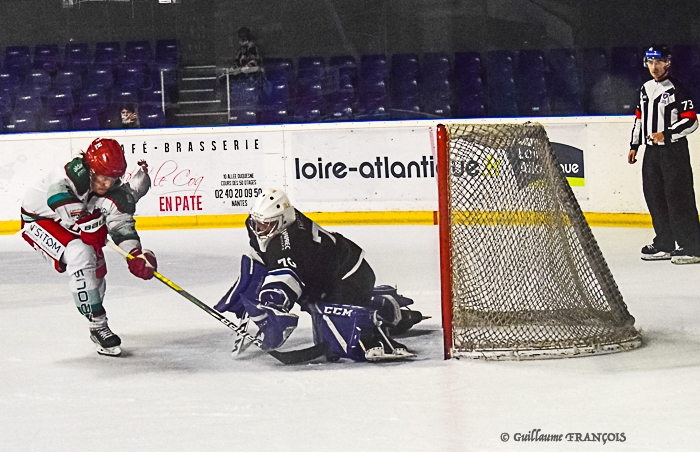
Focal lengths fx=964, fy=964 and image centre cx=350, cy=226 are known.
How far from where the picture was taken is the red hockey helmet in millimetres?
4094

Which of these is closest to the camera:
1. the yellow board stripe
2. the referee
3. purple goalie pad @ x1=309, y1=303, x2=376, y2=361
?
purple goalie pad @ x1=309, y1=303, x2=376, y2=361

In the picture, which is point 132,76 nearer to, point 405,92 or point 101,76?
point 101,76

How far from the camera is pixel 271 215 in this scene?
3.97m

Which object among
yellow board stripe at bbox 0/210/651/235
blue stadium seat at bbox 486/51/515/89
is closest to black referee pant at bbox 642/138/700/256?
yellow board stripe at bbox 0/210/651/235

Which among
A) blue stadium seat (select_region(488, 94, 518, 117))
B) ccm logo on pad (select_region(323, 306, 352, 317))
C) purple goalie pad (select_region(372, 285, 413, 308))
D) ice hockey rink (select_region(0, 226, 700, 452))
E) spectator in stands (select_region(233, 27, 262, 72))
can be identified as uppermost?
spectator in stands (select_region(233, 27, 262, 72))

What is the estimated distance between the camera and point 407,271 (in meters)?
6.28

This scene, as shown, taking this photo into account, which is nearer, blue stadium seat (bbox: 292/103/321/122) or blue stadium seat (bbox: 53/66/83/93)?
blue stadium seat (bbox: 292/103/321/122)

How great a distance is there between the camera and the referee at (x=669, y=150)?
6.69 meters

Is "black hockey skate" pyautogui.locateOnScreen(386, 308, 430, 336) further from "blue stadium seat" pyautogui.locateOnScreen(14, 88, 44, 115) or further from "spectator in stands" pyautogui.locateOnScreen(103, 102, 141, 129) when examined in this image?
"blue stadium seat" pyautogui.locateOnScreen(14, 88, 44, 115)

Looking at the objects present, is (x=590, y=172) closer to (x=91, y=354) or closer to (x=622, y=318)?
(x=622, y=318)

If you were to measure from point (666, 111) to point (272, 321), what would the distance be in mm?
3970

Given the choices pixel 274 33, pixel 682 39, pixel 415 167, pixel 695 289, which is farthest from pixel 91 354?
pixel 682 39

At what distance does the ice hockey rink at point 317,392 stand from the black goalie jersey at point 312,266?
323 millimetres

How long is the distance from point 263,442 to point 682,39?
274 inches
